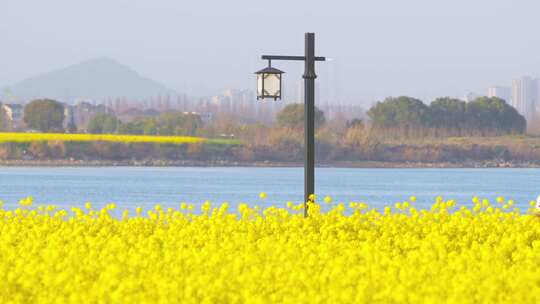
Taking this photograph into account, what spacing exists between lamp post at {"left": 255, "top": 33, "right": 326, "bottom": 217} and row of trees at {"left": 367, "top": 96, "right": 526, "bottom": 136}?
90.5m

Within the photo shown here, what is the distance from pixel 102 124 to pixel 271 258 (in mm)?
103124

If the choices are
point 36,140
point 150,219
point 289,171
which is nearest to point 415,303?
point 150,219

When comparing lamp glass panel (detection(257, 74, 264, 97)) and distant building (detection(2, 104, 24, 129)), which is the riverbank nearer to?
distant building (detection(2, 104, 24, 129))

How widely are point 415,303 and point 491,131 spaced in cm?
10077

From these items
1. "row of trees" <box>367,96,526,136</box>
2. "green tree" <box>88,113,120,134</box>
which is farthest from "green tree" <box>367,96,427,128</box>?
"green tree" <box>88,113,120,134</box>

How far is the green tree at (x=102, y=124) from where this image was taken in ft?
365

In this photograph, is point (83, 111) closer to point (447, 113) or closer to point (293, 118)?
point (293, 118)

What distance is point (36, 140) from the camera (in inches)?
4077

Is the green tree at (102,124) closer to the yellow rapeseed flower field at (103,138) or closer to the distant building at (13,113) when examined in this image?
the yellow rapeseed flower field at (103,138)

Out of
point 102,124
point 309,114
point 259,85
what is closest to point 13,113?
point 102,124

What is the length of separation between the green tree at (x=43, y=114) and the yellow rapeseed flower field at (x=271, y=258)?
311 feet

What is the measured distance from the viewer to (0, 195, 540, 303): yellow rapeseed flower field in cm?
845

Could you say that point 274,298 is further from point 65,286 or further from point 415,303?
point 65,286

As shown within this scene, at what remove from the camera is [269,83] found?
1569cm
